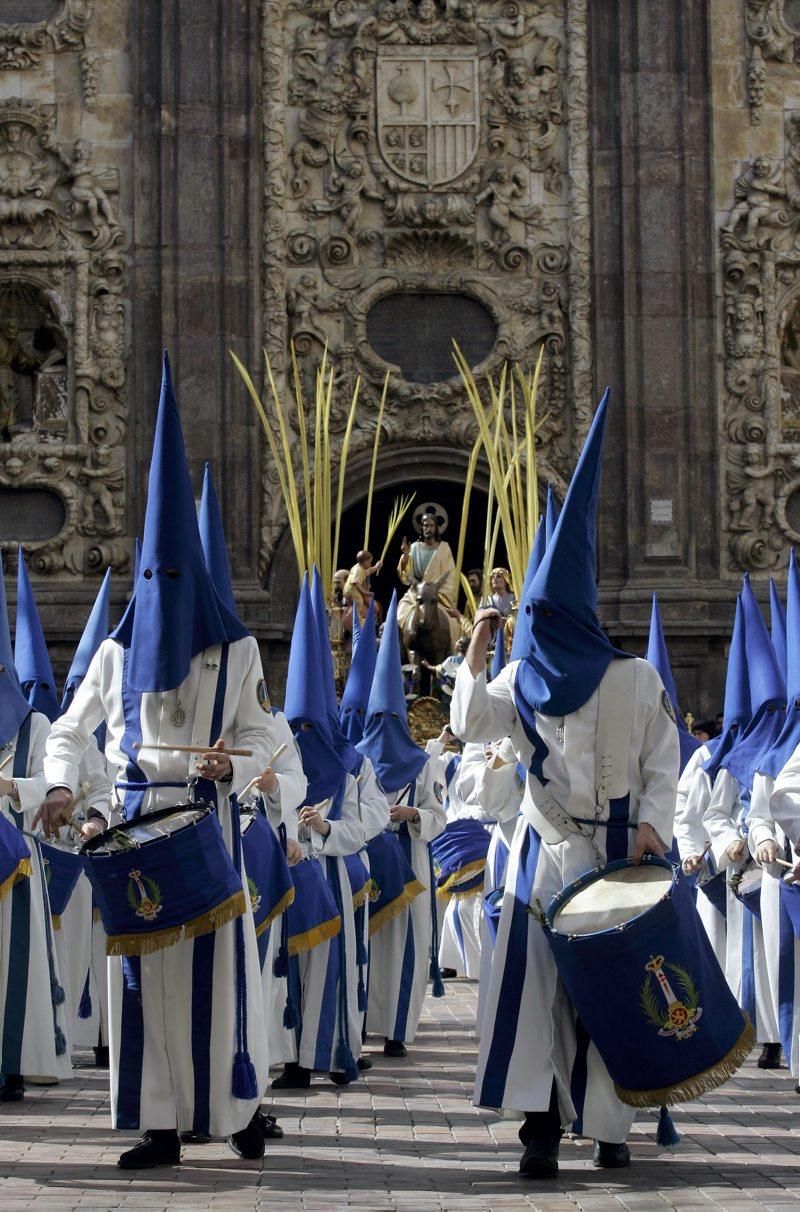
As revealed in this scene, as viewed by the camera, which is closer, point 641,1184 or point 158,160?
point 641,1184

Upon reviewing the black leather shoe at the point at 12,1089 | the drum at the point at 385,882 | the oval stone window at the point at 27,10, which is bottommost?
the black leather shoe at the point at 12,1089

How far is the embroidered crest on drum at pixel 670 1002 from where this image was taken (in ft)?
22.6

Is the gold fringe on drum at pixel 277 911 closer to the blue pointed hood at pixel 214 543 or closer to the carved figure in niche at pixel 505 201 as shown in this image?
the blue pointed hood at pixel 214 543

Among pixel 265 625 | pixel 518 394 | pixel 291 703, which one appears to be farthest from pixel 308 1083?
pixel 518 394

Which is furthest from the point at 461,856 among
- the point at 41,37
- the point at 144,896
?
the point at 41,37

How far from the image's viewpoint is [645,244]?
81.8 ft

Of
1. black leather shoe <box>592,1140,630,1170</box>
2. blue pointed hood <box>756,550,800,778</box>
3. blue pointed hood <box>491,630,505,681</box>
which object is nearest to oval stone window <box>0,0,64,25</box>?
blue pointed hood <box>491,630,505,681</box>

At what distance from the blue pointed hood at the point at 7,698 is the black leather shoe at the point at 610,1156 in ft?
11.8

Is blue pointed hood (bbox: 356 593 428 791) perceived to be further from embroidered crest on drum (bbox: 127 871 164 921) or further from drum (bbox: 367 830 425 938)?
embroidered crest on drum (bbox: 127 871 164 921)

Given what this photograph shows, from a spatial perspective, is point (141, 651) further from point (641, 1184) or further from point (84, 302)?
point (84, 302)

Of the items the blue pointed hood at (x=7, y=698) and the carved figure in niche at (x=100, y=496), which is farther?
the carved figure in niche at (x=100, y=496)

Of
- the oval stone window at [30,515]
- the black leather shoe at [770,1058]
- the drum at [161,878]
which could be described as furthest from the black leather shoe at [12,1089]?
the oval stone window at [30,515]

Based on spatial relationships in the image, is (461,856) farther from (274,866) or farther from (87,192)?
(87,192)

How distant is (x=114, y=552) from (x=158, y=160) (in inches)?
177
